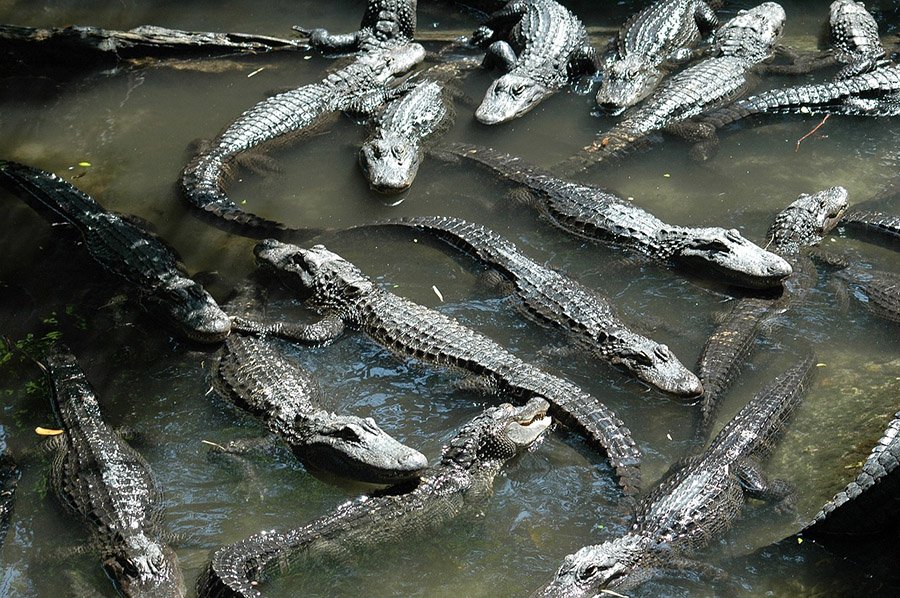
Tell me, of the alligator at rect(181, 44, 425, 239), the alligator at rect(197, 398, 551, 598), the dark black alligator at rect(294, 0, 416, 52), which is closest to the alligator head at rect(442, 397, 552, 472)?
the alligator at rect(197, 398, 551, 598)

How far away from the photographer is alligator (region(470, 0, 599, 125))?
900cm

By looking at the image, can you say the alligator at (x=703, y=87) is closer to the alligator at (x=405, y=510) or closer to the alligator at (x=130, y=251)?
the alligator at (x=405, y=510)

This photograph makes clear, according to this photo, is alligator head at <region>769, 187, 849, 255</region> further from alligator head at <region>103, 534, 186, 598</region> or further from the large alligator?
alligator head at <region>103, 534, 186, 598</region>

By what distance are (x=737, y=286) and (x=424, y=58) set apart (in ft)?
16.2

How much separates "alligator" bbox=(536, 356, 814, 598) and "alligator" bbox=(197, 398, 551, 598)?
2.63ft

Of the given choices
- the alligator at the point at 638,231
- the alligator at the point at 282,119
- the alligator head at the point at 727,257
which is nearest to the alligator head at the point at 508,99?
the alligator at the point at 638,231

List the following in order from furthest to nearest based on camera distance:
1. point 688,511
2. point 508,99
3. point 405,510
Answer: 1. point 508,99
2. point 405,510
3. point 688,511

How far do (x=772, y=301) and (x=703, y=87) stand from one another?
3.17m

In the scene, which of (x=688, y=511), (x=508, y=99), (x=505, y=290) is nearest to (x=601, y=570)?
(x=688, y=511)

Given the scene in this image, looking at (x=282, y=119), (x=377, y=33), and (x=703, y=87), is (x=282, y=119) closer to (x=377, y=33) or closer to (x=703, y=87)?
(x=377, y=33)

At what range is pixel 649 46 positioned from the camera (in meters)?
9.83

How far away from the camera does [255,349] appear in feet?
20.5

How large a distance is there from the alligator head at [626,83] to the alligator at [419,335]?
341 cm

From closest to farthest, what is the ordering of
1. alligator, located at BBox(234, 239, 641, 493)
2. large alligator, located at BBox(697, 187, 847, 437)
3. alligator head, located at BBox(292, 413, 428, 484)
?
alligator head, located at BBox(292, 413, 428, 484), alligator, located at BBox(234, 239, 641, 493), large alligator, located at BBox(697, 187, 847, 437)
